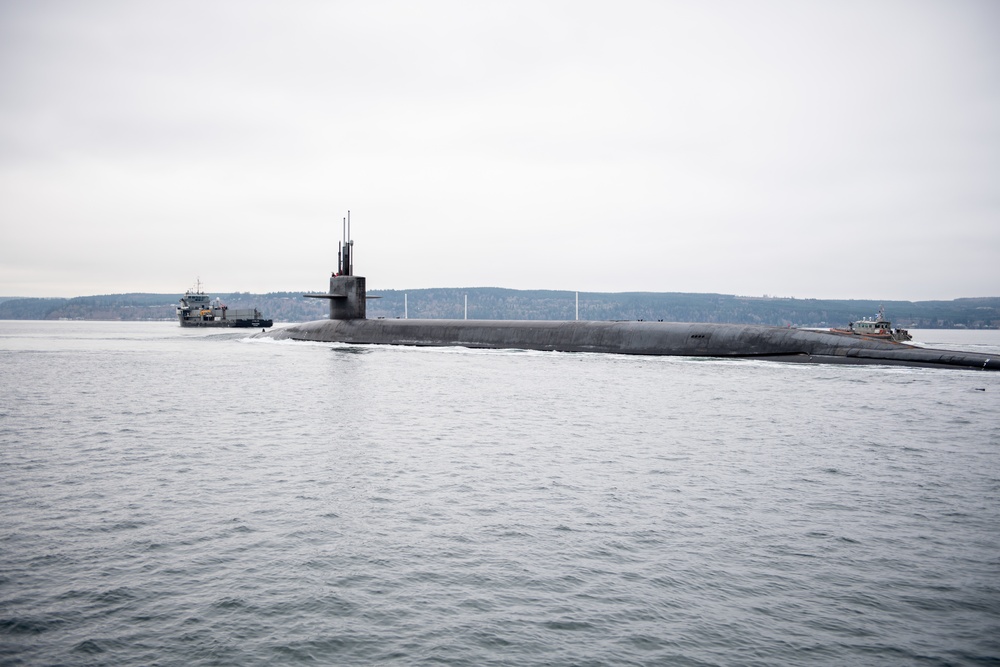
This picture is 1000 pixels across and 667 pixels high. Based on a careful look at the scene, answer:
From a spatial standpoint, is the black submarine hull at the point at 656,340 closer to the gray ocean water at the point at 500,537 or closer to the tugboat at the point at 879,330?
the gray ocean water at the point at 500,537

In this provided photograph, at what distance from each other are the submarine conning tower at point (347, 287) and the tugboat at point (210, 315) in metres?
67.8

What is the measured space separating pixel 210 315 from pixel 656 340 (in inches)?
3920

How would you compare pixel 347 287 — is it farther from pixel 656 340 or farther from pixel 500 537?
pixel 500 537

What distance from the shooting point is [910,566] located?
837 centimetres

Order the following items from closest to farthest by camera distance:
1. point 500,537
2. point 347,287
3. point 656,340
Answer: point 500,537, point 656,340, point 347,287

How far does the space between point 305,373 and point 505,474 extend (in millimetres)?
22064

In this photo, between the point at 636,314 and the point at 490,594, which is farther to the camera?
the point at 636,314

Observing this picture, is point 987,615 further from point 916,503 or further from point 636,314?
point 636,314

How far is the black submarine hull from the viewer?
31.7 metres

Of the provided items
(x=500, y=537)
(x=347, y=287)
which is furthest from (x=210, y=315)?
(x=500, y=537)

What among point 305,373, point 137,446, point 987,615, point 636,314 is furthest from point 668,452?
point 636,314

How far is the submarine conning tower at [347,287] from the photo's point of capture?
5078 cm

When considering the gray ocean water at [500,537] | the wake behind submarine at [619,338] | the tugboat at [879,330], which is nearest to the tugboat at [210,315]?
the wake behind submarine at [619,338]

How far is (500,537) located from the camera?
9.33m
